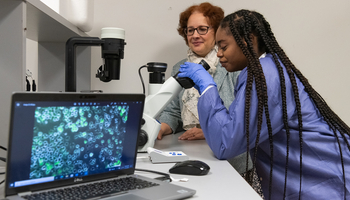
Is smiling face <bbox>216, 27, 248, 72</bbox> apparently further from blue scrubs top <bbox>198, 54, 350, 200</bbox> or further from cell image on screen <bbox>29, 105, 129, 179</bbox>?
cell image on screen <bbox>29, 105, 129, 179</bbox>

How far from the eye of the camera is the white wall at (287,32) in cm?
216

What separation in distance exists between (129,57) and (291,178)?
56.2 inches

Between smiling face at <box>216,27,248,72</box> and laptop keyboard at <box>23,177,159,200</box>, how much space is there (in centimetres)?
68

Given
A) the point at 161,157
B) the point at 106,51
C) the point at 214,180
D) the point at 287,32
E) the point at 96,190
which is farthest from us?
the point at 287,32

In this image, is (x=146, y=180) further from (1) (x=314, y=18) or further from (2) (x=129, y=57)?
(1) (x=314, y=18)

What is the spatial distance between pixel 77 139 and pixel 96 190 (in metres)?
0.12

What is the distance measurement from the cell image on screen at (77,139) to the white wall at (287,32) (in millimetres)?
1436

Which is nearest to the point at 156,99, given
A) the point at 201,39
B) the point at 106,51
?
the point at 106,51

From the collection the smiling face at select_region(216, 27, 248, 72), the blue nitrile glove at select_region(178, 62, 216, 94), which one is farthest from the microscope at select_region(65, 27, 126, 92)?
the smiling face at select_region(216, 27, 248, 72)

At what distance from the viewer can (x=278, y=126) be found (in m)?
1.09

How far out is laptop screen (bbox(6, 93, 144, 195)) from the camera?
1.99 feet

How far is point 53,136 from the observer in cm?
66

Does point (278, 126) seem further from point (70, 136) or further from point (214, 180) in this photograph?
point (70, 136)

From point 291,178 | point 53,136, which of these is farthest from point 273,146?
point 53,136
